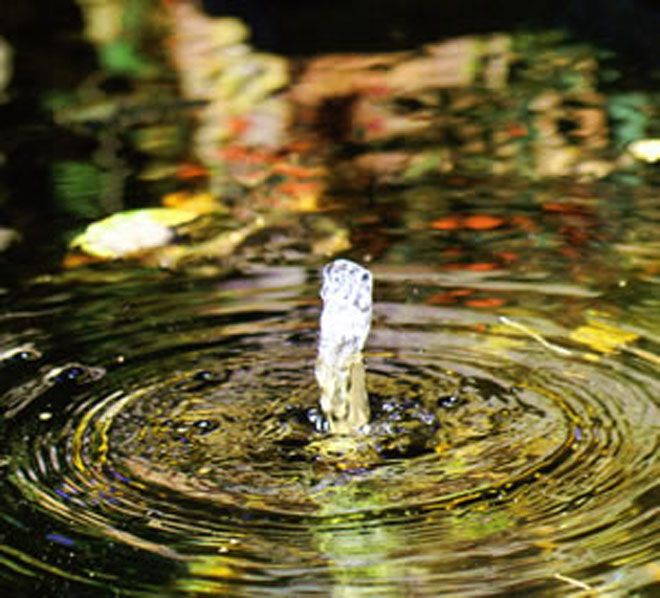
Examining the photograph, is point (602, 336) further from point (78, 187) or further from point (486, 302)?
point (78, 187)

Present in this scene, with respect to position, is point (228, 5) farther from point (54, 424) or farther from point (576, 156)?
point (54, 424)

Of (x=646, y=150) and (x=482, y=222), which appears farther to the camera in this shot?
(x=646, y=150)

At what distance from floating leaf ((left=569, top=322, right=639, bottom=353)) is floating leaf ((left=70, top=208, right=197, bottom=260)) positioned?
1.34 meters

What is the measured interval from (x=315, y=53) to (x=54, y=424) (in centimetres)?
402

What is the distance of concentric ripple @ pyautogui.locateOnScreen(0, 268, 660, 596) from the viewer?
6.84ft

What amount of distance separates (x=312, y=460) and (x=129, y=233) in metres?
1.62

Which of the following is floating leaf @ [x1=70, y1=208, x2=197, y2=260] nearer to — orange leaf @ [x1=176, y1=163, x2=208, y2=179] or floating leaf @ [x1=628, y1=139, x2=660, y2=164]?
orange leaf @ [x1=176, y1=163, x2=208, y2=179]

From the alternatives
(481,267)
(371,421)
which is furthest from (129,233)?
(371,421)

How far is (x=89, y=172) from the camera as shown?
472cm

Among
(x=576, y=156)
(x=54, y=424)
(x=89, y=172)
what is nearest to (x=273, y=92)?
(x=89, y=172)

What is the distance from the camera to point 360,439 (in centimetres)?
258

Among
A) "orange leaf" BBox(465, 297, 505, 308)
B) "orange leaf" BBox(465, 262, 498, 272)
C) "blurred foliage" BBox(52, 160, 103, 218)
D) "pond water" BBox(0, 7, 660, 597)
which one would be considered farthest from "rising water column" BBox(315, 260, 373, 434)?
"blurred foliage" BBox(52, 160, 103, 218)

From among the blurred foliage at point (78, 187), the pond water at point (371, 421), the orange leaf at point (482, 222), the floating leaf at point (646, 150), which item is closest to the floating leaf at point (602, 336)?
the pond water at point (371, 421)

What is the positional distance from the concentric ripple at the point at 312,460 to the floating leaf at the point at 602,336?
0.12 feet
